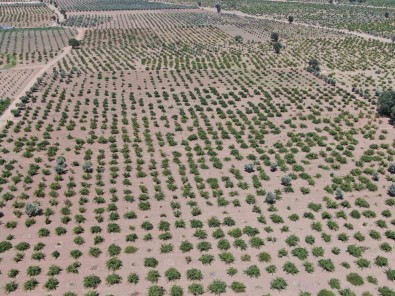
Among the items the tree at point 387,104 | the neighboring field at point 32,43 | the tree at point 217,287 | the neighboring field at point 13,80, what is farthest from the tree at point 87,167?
the neighboring field at point 32,43

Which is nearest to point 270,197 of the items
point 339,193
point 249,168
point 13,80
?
point 249,168

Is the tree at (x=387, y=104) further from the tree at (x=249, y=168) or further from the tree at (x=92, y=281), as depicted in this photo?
the tree at (x=92, y=281)

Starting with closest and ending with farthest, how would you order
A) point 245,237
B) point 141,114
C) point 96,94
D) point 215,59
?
point 245,237
point 141,114
point 96,94
point 215,59

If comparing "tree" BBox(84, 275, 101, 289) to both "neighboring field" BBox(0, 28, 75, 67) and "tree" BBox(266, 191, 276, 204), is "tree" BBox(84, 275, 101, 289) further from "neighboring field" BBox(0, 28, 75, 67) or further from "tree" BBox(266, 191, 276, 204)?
"neighboring field" BBox(0, 28, 75, 67)

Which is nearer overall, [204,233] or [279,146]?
[204,233]

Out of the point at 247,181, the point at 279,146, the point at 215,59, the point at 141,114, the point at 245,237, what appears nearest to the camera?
the point at 245,237

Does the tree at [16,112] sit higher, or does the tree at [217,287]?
the tree at [217,287]

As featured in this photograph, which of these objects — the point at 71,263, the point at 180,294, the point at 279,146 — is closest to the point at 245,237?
the point at 180,294

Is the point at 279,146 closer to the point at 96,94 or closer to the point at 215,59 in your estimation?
the point at 96,94
